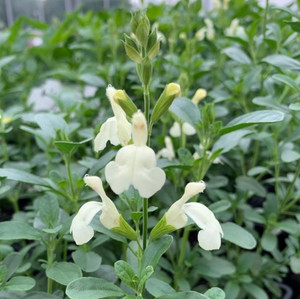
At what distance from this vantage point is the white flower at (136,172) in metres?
0.53

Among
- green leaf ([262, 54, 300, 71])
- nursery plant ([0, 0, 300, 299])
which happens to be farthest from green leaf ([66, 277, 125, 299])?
green leaf ([262, 54, 300, 71])

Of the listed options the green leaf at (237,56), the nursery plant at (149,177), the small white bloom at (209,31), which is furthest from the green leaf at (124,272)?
the small white bloom at (209,31)

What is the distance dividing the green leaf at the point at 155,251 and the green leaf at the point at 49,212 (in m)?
0.23

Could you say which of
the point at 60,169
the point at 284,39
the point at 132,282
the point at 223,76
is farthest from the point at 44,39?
the point at 132,282

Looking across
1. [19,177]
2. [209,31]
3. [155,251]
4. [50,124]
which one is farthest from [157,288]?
[209,31]

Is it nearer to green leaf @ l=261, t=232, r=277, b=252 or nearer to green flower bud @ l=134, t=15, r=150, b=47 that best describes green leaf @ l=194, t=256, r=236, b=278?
green leaf @ l=261, t=232, r=277, b=252

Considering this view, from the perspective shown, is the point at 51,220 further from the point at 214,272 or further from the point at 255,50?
the point at 255,50

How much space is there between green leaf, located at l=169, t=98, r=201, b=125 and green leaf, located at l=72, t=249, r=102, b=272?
1.07 feet

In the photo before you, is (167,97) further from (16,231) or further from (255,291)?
(255,291)

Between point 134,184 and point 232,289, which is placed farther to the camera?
point 232,289

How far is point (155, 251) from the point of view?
2.10ft

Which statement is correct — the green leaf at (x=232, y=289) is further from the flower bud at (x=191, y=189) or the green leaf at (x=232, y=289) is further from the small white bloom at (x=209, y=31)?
the small white bloom at (x=209, y=31)

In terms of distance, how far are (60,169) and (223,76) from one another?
2.62 ft

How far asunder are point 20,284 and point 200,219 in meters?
0.33
